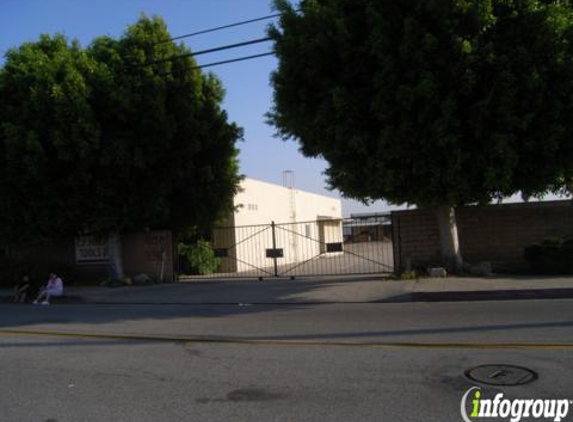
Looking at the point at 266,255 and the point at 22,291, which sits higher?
the point at 266,255

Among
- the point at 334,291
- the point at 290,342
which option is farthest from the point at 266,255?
the point at 290,342

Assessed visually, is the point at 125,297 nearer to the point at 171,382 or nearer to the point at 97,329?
the point at 97,329

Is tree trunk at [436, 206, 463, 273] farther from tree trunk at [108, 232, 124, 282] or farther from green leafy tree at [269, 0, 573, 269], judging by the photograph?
tree trunk at [108, 232, 124, 282]

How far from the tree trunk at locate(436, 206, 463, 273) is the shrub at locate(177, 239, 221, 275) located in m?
10.6

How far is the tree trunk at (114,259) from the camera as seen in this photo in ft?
66.0

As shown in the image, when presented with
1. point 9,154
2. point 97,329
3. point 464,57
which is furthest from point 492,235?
point 9,154

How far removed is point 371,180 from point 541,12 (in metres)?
5.39

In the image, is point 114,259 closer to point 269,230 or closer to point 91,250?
point 91,250

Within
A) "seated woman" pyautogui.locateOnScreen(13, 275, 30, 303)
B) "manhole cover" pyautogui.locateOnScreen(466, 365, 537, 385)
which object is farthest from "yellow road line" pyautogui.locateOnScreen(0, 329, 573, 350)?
"seated woman" pyautogui.locateOnScreen(13, 275, 30, 303)

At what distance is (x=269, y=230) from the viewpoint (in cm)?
3006

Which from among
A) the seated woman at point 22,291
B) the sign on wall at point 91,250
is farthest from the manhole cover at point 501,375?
the sign on wall at point 91,250

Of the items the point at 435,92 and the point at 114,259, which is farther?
the point at 114,259

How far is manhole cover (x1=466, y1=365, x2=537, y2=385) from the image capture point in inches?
233

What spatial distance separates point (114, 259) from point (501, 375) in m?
16.4
